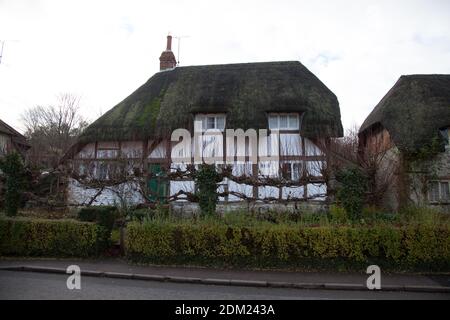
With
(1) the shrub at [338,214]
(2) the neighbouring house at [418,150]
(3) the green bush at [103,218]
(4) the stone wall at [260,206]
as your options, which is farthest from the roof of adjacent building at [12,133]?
(2) the neighbouring house at [418,150]

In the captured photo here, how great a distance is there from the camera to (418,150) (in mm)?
13766

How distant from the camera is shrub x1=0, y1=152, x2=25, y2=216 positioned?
33.1ft

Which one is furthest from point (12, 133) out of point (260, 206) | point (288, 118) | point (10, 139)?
point (260, 206)

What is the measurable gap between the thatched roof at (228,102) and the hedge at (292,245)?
7.87m

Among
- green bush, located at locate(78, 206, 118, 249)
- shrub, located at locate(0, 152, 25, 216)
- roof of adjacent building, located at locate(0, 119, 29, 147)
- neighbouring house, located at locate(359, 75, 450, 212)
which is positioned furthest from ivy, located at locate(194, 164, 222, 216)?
roof of adjacent building, located at locate(0, 119, 29, 147)

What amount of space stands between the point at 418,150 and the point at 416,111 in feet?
7.97

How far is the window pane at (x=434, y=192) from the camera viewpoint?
1395 cm

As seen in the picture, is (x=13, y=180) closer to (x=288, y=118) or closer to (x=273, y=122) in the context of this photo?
(x=273, y=122)

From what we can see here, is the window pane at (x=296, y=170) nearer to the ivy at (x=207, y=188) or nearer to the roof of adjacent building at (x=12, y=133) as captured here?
the ivy at (x=207, y=188)

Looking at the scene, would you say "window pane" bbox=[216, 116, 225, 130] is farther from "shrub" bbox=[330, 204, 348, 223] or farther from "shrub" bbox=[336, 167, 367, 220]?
"shrub" bbox=[336, 167, 367, 220]

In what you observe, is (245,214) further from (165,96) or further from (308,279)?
(165,96)

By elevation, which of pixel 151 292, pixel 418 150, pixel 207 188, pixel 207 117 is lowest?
pixel 151 292

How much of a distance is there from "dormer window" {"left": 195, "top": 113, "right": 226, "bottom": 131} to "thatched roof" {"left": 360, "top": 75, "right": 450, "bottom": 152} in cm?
795
